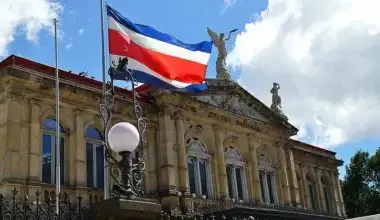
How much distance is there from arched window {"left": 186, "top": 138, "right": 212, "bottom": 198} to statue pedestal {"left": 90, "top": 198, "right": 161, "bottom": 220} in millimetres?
14133

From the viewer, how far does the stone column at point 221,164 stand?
68.5 ft

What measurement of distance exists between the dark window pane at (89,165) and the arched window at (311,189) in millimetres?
14371

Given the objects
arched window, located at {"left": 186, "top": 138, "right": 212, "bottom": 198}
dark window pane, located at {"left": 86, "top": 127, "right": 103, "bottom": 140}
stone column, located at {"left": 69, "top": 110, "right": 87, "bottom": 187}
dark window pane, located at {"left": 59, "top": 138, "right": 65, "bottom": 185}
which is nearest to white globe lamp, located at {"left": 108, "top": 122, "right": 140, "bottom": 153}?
stone column, located at {"left": 69, "top": 110, "right": 87, "bottom": 187}

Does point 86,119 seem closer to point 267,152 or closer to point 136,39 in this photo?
point 136,39

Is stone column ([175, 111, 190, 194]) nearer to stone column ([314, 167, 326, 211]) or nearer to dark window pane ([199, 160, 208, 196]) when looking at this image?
dark window pane ([199, 160, 208, 196])

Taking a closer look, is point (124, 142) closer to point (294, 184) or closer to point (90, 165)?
point (90, 165)

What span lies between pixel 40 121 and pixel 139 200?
11.3 metres

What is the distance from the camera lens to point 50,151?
16734 mm

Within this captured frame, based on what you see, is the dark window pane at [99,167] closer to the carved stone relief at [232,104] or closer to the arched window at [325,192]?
the carved stone relief at [232,104]

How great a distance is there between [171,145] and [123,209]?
13545mm

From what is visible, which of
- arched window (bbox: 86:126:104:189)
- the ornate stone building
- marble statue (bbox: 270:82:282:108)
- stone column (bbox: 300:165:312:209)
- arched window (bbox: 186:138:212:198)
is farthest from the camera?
stone column (bbox: 300:165:312:209)

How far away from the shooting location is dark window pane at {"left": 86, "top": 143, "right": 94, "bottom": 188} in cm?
1758

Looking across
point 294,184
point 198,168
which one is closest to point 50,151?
point 198,168

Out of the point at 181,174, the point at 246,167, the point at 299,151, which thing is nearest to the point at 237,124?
the point at 246,167
